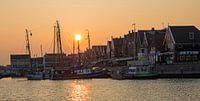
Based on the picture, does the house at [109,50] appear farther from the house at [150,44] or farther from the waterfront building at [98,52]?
the house at [150,44]

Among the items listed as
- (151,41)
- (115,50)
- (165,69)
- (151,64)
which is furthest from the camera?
(115,50)

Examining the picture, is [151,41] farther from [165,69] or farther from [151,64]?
[165,69]

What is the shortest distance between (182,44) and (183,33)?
2777 millimetres

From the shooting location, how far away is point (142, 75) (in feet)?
350

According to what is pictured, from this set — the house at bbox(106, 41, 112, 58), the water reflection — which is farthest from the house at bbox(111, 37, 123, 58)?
the water reflection

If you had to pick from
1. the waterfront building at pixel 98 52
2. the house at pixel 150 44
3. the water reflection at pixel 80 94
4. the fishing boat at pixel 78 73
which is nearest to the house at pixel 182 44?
the house at pixel 150 44

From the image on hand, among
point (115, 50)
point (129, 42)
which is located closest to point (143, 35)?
point (129, 42)

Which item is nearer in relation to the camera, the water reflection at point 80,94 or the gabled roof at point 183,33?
the water reflection at point 80,94

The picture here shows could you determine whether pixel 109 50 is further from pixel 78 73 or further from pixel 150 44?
pixel 150 44

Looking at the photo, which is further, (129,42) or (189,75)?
(129,42)

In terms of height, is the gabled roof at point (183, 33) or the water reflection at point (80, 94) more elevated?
the gabled roof at point (183, 33)

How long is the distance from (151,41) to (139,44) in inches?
291

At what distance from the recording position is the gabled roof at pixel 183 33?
113 m

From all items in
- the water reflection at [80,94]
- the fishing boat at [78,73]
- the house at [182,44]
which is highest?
the house at [182,44]
